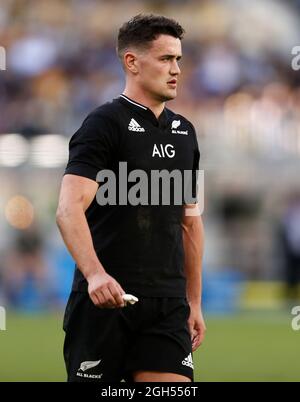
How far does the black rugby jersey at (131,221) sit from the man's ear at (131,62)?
21 centimetres

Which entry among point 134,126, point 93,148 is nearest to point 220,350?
point 134,126

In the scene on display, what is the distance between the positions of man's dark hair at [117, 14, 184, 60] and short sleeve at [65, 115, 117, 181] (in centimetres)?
47

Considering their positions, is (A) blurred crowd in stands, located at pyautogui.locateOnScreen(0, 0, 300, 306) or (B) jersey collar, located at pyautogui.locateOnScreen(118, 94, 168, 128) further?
(A) blurred crowd in stands, located at pyautogui.locateOnScreen(0, 0, 300, 306)

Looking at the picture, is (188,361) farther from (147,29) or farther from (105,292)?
(147,29)

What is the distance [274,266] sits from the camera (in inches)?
704

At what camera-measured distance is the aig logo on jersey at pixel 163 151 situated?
5241mm

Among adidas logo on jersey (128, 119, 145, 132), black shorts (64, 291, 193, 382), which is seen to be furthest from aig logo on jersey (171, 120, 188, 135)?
black shorts (64, 291, 193, 382)

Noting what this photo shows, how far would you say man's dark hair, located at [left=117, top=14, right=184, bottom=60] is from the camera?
5.30 m

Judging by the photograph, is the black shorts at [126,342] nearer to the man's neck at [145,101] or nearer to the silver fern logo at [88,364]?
the silver fern logo at [88,364]

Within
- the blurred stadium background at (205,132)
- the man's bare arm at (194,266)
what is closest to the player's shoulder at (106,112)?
the man's bare arm at (194,266)

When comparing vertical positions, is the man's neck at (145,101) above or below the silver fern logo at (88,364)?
above

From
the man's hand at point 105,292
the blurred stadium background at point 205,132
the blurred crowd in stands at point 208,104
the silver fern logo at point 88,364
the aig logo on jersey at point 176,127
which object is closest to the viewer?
the man's hand at point 105,292

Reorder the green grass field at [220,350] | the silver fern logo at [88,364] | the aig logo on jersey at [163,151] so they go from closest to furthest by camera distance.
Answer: the silver fern logo at [88,364] → the aig logo on jersey at [163,151] → the green grass field at [220,350]

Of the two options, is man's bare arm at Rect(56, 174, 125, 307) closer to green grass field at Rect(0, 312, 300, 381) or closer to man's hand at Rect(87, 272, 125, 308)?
man's hand at Rect(87, 272, 125, 308)
